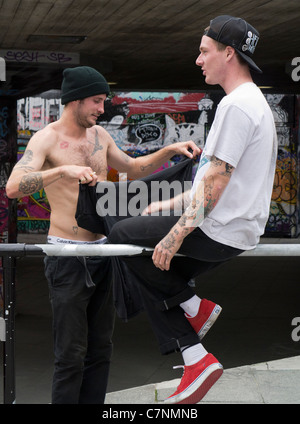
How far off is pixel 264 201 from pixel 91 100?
51.1 inches

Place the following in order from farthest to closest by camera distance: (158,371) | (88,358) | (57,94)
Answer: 1. (57,94)
2. (158,371)
3. (88,358)

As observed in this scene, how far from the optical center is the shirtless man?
369 cm

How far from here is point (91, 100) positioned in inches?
147

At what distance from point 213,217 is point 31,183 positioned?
1.07 meters

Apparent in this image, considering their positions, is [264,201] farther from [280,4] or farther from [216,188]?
[280,4]

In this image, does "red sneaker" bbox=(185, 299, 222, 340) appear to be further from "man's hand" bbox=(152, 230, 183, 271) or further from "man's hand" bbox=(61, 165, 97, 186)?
"man's hand" bbox=(61, 165, 97, 186)

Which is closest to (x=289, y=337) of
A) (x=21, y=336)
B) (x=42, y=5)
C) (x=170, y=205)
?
(x=21, y=336)

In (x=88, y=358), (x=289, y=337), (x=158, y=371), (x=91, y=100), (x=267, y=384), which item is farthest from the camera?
(x=289, y=337)

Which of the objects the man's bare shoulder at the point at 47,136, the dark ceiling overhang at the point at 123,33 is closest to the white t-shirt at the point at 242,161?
the man's bare shoulder at the point at 47,136

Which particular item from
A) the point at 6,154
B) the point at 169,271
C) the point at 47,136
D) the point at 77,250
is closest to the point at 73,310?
the point at 77,250

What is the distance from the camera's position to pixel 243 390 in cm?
496

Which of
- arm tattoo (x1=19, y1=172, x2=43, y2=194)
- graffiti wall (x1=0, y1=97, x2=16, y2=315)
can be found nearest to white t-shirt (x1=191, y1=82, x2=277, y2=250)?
arm tattoo (x1=19, y1=172, x2=43, y2=194)

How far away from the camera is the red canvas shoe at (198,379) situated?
2.95m

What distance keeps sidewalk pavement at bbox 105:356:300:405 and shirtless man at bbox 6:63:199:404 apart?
2.90 ft
